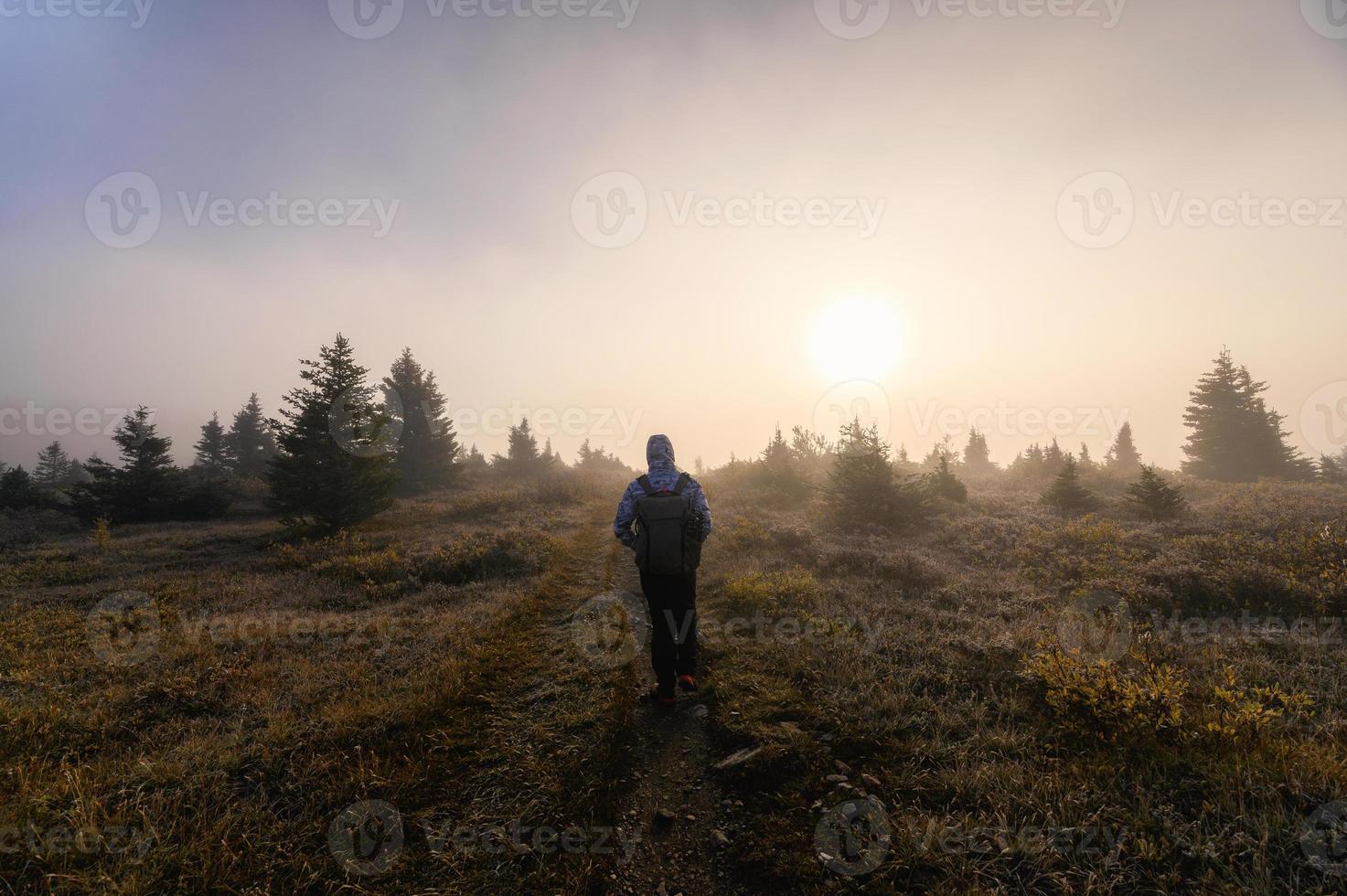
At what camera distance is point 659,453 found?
7.12 meters

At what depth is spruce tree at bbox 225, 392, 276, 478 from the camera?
4088cm

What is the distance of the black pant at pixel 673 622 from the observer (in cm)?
621

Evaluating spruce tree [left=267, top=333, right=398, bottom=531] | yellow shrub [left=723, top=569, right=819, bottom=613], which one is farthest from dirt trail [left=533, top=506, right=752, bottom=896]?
spruce tree [left=267, top=333, right=398, bottom=531]

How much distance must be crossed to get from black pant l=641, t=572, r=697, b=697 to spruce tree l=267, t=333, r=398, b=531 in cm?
1960

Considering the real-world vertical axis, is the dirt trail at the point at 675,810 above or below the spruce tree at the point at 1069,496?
below

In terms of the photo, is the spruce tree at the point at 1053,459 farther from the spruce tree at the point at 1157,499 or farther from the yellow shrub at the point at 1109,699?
the yellow shrub at the point at 1109,699

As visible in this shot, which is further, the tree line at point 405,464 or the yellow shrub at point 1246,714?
the tree line at point 405,464

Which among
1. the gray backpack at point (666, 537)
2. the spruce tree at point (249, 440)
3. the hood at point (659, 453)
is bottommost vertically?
the gray backpack at point (666, 537)

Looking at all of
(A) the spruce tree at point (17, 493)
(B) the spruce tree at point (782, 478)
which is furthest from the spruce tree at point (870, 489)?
(A) the spruce tree at point (17, 493)

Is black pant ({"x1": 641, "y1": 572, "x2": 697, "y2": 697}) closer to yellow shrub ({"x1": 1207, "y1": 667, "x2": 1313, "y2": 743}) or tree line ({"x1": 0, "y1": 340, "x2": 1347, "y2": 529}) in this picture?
yellow shrub ({"x1": 1207, "y1": 667, "x2": 1313, "y2": 743})

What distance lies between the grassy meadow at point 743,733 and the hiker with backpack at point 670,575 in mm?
472

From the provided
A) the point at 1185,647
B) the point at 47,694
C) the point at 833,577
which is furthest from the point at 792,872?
the point at 47,694

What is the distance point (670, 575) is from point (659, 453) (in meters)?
1.78

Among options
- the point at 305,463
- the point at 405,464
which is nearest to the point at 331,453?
the point at 305,463
